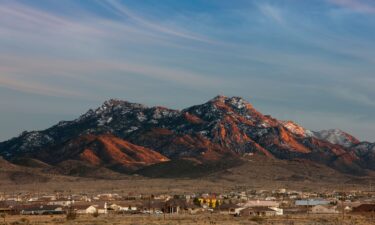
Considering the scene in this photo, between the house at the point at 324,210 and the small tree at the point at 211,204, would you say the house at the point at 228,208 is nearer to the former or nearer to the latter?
the small tree at the point at 211,204

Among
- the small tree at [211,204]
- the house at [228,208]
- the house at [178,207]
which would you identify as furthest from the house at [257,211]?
the small tree at [211,204]

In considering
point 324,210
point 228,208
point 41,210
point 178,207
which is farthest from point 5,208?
point 324,210

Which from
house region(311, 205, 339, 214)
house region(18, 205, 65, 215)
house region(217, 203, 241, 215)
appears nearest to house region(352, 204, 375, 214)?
house region(311, 205, 339, 214)

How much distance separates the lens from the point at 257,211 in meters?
125

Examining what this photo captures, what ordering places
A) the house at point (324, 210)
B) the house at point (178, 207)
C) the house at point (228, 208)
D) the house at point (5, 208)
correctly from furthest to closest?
the house at point (178, 207) → the house at point (228, 208) → the house at point (5, 208) → the house at point (324, 210)

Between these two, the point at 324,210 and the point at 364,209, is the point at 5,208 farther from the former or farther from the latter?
the point at 364,209

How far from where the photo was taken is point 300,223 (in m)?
88.5

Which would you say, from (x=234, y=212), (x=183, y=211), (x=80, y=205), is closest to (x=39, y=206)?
(x=80, y=205)

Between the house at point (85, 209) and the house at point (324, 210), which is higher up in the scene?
the house at point (85, 209)

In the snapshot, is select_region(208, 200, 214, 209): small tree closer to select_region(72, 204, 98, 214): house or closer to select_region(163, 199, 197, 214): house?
select_region(163, 199, 197, 214): house

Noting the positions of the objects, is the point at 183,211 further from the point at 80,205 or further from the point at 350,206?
the point at 350,206

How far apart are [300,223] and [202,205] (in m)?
54.9

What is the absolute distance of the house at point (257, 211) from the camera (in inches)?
4778

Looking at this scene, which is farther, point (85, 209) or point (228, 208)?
point (228, 208)
